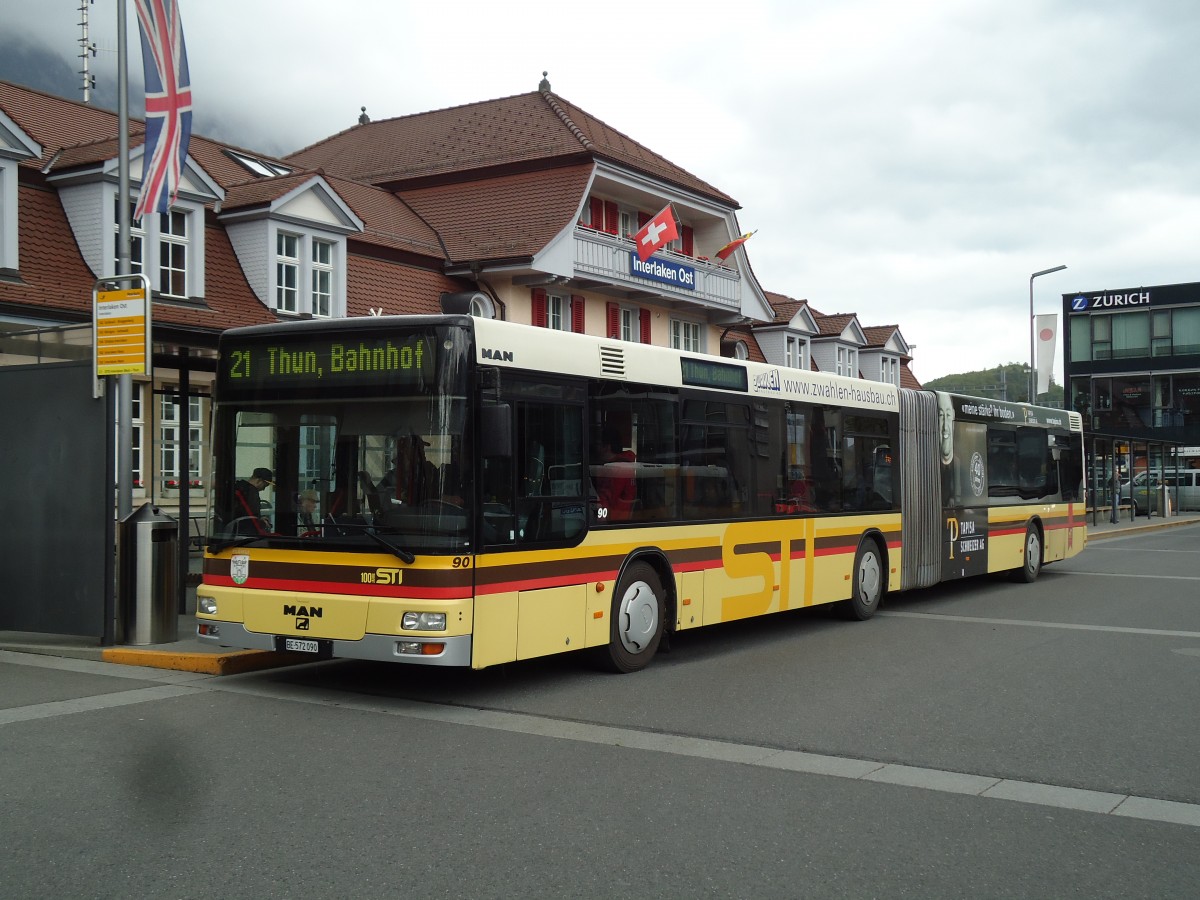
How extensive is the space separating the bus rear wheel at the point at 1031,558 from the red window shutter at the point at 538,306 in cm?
1312

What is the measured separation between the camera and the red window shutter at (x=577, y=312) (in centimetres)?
2966

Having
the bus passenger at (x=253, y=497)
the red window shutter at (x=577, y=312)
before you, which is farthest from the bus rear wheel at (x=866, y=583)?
the red window shutter at (x=577, y=312)

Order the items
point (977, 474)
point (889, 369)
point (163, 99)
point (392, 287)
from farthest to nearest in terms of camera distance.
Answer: point (889, 369)
point (392, 287)
point (977, 474)
point (163, 99)

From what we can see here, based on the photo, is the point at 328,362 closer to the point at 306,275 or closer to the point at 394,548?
the point at 394,548

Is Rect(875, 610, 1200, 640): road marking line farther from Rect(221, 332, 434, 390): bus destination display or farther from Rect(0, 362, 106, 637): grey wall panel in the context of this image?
Rect(0, 362, 106, 637): grey wall panel

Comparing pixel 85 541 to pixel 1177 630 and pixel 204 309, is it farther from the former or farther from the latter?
pixel 1177 630

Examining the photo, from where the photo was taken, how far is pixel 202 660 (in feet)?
33.3

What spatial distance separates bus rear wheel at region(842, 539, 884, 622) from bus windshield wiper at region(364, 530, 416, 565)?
278 inches

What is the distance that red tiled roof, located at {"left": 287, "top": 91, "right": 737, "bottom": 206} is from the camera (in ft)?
100

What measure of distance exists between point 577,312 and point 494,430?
21635 millimetres

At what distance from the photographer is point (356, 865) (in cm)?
499

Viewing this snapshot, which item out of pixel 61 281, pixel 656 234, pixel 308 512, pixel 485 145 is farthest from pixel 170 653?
pixel 485 145

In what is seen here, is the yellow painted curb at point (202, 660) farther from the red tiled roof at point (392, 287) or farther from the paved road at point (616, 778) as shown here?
the red tiled roof at point (392, 287)

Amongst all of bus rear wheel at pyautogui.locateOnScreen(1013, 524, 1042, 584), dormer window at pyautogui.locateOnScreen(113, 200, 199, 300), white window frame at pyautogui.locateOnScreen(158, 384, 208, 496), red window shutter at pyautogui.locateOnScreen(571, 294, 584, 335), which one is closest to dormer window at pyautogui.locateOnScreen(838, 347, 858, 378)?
red window shutter at pyautogui.locateOnScreen(571, 294, 584, 335)
